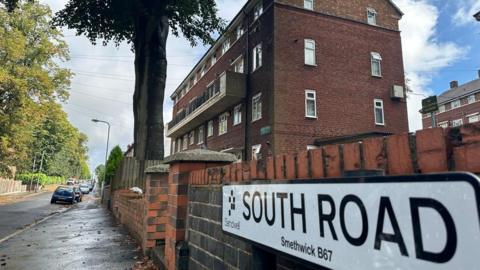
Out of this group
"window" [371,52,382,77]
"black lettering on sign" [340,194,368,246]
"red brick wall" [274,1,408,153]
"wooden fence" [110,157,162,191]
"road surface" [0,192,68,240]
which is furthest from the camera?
"window" [371,52,382,77]

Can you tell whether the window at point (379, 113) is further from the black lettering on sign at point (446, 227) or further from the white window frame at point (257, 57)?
the black lettering on sign at point (446, 227)

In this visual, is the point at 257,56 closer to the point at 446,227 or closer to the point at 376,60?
the point at 376,60

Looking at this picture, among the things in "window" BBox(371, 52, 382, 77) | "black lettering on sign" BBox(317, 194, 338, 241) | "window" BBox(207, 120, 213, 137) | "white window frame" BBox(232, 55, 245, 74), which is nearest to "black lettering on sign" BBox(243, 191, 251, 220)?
"black lettering on sign" BBox(317, 194, 338, 241)

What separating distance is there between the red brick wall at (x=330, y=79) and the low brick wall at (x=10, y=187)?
36640 mm

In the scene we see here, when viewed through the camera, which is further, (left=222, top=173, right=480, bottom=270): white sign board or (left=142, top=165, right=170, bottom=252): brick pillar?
(left=142, top=165, right=170, bottom=252): brick pillar

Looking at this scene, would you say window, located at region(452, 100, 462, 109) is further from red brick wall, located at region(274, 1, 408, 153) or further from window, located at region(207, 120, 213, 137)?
window, located at region(207, 120, 213, 137)

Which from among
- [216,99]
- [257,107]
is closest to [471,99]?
[257,107]

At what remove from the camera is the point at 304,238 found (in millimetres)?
1613

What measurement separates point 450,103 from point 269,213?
176 feet

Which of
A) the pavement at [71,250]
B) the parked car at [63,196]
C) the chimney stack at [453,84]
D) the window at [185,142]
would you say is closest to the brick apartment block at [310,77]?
the pavement at [71,250]

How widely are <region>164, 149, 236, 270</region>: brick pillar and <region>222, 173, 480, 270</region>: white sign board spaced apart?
1.98 m

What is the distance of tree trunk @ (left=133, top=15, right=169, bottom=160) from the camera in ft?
39.5

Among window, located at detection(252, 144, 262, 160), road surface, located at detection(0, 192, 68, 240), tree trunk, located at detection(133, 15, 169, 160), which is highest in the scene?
tree trunk, located at detection(133, 15, 169, 160)

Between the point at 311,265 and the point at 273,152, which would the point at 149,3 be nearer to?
the point at 273,152
